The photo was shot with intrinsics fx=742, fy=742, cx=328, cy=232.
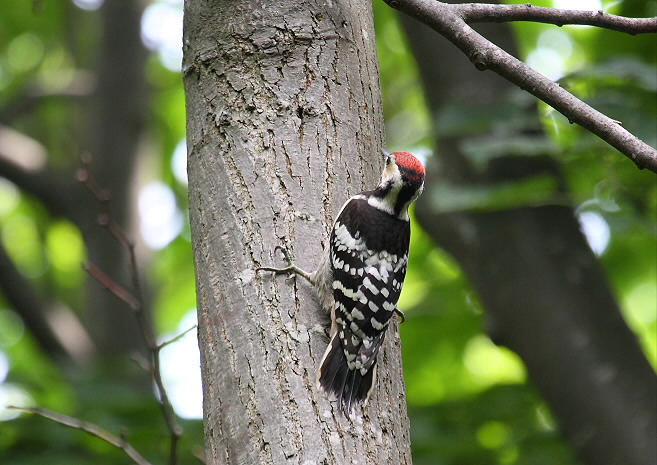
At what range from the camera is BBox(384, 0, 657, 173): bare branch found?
190cm

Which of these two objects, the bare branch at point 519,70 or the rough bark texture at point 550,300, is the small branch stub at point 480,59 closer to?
the bare branch at point 519,70

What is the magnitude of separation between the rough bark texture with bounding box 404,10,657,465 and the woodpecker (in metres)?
1.23

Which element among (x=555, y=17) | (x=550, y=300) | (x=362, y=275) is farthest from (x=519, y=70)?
(x=550, y=300)

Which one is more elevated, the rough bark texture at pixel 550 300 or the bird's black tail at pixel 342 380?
the rough bark texture at pixel 550 300

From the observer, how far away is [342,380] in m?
1.91

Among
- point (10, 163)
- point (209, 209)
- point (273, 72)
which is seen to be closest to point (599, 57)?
point (273, 72)

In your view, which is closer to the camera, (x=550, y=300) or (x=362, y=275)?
(x=362, y=275)

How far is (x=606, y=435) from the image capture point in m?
3.89

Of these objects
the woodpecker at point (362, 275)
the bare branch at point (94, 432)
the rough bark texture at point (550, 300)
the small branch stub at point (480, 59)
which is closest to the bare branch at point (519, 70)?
the small branch stub at point (480, 59)

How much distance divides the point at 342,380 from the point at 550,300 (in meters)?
2.52

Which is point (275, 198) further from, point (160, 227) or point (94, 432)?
point (160, 227)

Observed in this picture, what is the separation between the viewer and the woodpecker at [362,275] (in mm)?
2111

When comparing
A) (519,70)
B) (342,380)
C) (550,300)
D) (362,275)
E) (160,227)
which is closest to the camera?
(342,380)

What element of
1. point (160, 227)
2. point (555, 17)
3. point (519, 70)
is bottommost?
point (519, 70)
